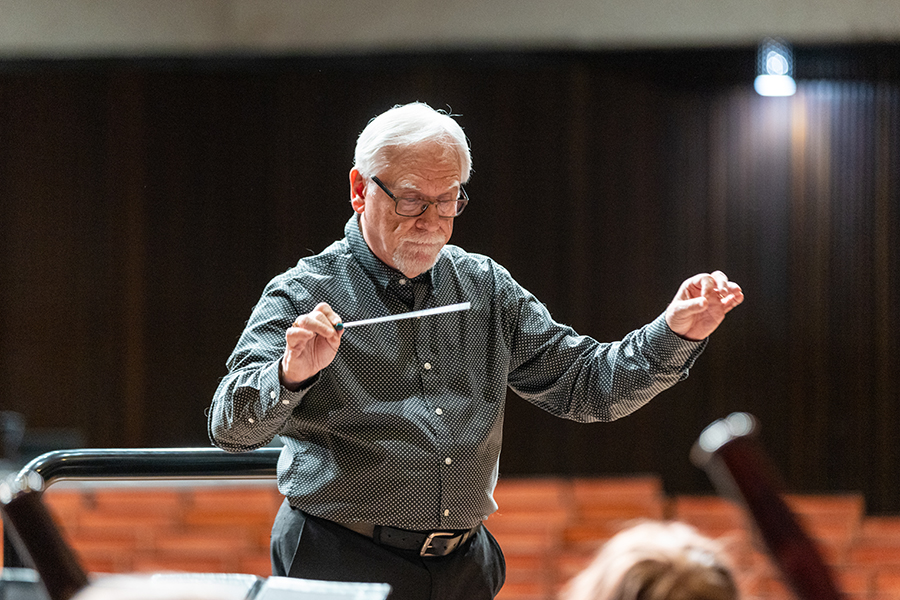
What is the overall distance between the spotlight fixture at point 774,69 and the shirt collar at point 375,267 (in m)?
3.34

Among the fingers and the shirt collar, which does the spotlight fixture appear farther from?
the fingers

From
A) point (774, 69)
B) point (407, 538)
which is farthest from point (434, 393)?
point (774, 69)

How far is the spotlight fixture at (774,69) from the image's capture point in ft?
14.2

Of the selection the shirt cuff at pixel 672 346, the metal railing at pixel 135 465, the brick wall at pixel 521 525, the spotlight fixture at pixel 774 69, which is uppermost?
the spotlight fixture at pixel 774 69

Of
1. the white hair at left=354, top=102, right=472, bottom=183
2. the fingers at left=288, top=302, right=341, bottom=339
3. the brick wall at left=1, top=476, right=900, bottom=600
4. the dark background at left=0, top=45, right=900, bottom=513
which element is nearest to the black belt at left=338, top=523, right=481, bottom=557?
the fingers at left=288, top=302, right=341, bottom=339

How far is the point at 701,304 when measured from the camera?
1.42m

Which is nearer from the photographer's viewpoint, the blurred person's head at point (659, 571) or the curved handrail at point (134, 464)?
the blurred person's head at point (659, 571)

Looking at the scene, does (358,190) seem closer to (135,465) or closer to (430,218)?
(430,218)

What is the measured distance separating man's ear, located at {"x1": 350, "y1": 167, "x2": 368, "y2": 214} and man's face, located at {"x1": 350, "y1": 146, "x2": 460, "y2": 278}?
5 cm

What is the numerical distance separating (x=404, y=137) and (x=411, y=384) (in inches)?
16.8

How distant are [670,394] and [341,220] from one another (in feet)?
6.19

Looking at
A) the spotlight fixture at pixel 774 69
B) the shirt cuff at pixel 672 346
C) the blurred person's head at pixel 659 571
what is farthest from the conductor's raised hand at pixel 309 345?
the spotlight fixture at pixel 774 69

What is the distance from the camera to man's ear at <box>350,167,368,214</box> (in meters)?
1.58

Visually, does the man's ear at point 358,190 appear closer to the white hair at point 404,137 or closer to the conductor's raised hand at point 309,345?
the white hair at point 404,137
